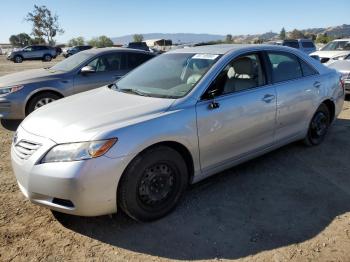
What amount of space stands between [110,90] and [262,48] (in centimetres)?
193

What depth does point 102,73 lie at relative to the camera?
7879 millimetres

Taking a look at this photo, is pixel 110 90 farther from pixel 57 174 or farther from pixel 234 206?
pixel 234 206

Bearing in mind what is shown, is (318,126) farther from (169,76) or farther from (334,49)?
(334,49)

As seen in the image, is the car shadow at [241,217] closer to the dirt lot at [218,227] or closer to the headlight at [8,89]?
the dirt lot at [218,227]

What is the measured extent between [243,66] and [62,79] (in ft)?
14.2

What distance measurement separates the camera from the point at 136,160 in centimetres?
320

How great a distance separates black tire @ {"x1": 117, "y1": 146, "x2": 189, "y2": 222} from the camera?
3215 mm

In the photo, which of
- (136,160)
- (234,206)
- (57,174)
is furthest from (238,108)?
(57,174)

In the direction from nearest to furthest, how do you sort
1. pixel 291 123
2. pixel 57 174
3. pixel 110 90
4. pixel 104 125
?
1. pixel 57 174
2. pixel 104 125
3. pixel 110 90
4. pixel 291 123

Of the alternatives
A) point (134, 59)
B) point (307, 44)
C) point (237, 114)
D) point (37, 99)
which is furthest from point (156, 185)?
point (307, 44)

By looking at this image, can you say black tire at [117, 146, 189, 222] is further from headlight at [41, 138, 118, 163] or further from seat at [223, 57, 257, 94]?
seat at [223, 57, 257, 94]

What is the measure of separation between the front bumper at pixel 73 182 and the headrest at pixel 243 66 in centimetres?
185

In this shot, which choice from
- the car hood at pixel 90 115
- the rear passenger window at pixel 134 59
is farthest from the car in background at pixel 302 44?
the car hood at pixel 90 115

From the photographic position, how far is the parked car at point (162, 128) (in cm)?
305
